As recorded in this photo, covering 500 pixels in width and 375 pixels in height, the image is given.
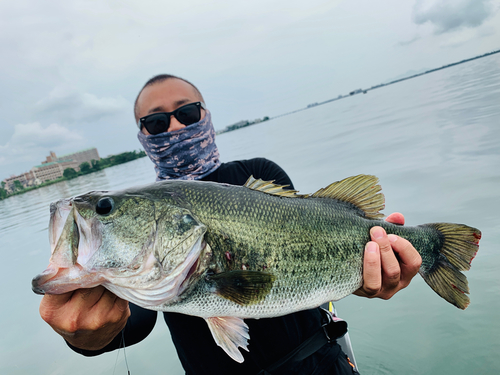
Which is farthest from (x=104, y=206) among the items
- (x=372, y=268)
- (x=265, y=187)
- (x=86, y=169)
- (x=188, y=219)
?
(x=86, y=169)

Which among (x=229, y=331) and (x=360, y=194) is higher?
(x=360, y=194)

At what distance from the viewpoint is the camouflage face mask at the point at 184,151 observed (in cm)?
267

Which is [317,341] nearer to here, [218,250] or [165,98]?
[218,250]

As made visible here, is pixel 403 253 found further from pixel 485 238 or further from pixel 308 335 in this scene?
pixel 485 238

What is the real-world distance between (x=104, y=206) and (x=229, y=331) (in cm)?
91

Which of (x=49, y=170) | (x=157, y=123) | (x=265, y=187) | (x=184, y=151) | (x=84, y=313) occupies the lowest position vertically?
(x=84, y=313)

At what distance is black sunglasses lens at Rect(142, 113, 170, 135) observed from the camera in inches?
106

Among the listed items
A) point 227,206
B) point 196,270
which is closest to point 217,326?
point 196,270

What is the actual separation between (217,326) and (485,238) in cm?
469

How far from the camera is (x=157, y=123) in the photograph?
270 cm

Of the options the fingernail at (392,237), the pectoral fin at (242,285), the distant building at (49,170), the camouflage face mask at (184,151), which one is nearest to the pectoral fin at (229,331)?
the pectoral fin at (242,285)

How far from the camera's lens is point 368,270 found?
5.54 ft

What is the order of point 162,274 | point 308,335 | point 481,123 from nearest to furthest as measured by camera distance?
point 162,274 → point 308,335 → point 481,123

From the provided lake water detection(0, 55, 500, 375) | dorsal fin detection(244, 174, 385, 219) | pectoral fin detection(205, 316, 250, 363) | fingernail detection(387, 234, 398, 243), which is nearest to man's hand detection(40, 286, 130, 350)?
pectoral fin detection(205, 316, 250, 363)
